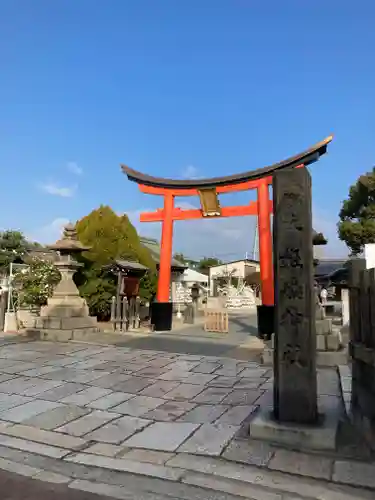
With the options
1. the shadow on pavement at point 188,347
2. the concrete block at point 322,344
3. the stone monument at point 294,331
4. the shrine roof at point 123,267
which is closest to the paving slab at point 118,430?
the stone monument at point 294,331

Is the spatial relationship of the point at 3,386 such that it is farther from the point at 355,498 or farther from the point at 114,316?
the point at 114,316

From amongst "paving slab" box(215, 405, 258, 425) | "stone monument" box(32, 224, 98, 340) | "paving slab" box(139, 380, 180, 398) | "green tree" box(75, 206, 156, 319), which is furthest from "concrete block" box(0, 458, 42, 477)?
"green tree" box(75, 206, 156, 319)

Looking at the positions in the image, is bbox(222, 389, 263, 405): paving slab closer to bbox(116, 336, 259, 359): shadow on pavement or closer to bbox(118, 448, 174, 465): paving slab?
bbox(118, 448, 174, 465): paving slab

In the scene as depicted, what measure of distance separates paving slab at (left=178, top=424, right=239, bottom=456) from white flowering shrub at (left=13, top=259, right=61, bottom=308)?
31.8 ft

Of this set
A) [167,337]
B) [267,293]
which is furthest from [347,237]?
[167,337]

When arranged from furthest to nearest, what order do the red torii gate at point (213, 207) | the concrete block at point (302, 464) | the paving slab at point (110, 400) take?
the red torii gate at point (213, 207), the paving slab at point (110, 400), the concrete block at point (302, 464)

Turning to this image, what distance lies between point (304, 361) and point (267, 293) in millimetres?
7443

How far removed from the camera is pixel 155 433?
388 centimetres

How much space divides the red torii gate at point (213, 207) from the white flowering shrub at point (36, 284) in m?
3.55

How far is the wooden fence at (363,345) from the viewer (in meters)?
3.52

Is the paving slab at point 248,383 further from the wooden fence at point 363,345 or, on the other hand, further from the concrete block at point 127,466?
the concrete block at point 127,466

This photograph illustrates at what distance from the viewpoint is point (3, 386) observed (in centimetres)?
569

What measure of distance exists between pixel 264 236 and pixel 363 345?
799cm

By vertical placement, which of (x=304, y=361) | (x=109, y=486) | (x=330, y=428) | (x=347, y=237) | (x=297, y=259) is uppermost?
(x=347, y=237)
